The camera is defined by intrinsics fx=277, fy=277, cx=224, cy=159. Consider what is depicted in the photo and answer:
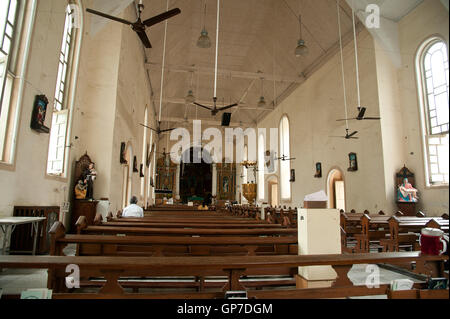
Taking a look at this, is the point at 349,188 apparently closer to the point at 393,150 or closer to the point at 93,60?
the point at 393,150

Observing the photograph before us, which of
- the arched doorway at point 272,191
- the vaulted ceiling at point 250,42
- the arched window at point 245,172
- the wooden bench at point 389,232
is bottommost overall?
the wooden bench at point 389,232

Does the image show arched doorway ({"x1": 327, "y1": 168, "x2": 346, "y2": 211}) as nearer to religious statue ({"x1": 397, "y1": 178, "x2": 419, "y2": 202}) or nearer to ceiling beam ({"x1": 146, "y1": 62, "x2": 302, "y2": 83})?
religious statue ({"x1": 397, "y1": 178, "x2": 419, "y2": 202})

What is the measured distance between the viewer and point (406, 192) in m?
Answer: 7.39

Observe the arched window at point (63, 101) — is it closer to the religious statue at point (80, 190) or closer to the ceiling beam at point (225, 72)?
the religious statue at point (80, 190)

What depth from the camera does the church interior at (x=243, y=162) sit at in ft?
5.02

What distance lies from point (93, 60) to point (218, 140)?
15738 mm

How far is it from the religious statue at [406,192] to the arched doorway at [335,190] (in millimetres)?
3006

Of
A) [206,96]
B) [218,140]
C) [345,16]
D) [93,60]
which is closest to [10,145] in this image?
[93,60]

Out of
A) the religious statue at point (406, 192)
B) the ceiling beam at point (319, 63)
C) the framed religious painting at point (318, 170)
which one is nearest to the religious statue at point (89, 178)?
the religious statue at point (406, 192)

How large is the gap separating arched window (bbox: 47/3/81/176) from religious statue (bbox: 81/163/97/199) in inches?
17.9

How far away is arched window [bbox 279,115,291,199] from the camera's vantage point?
14.7m

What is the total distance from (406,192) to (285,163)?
7.96 meters

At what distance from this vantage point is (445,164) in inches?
35.9

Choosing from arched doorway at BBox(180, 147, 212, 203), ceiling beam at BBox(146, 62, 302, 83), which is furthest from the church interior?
arched doorway at BBox(180, 147, 212, 203)
